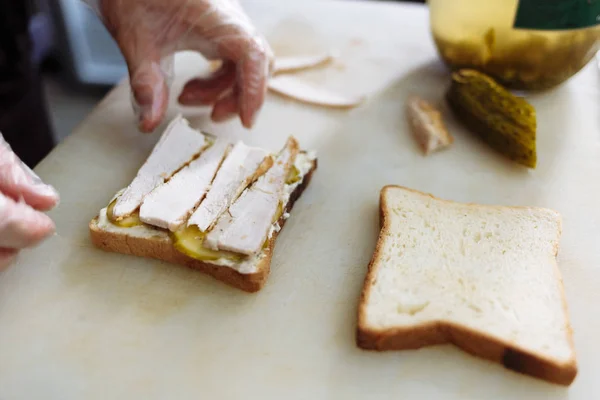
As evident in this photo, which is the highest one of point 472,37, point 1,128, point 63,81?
point 472,37

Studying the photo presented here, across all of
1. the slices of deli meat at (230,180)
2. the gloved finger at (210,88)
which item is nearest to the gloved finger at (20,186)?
the slices of deli meat at (230,180)

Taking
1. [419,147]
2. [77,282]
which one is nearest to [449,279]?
[419,147]

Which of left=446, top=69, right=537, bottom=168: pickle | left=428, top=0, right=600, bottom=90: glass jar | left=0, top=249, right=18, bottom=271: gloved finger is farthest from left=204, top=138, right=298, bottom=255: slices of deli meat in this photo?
left=428, top=0, right=600, bottom=90: glass jar

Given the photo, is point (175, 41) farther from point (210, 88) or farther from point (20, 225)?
point (20, 225)

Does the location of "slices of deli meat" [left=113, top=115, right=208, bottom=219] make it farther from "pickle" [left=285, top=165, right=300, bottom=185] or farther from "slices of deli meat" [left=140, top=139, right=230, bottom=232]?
"pickle" [left=285, top=165, right=300, bottom=185]

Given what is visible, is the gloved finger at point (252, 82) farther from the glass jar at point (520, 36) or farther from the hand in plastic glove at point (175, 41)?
the glass jar at point (520, 36)

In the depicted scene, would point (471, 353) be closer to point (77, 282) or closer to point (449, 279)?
point (449, 279)

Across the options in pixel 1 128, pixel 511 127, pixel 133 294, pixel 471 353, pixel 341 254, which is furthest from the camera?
pixel 1 128
